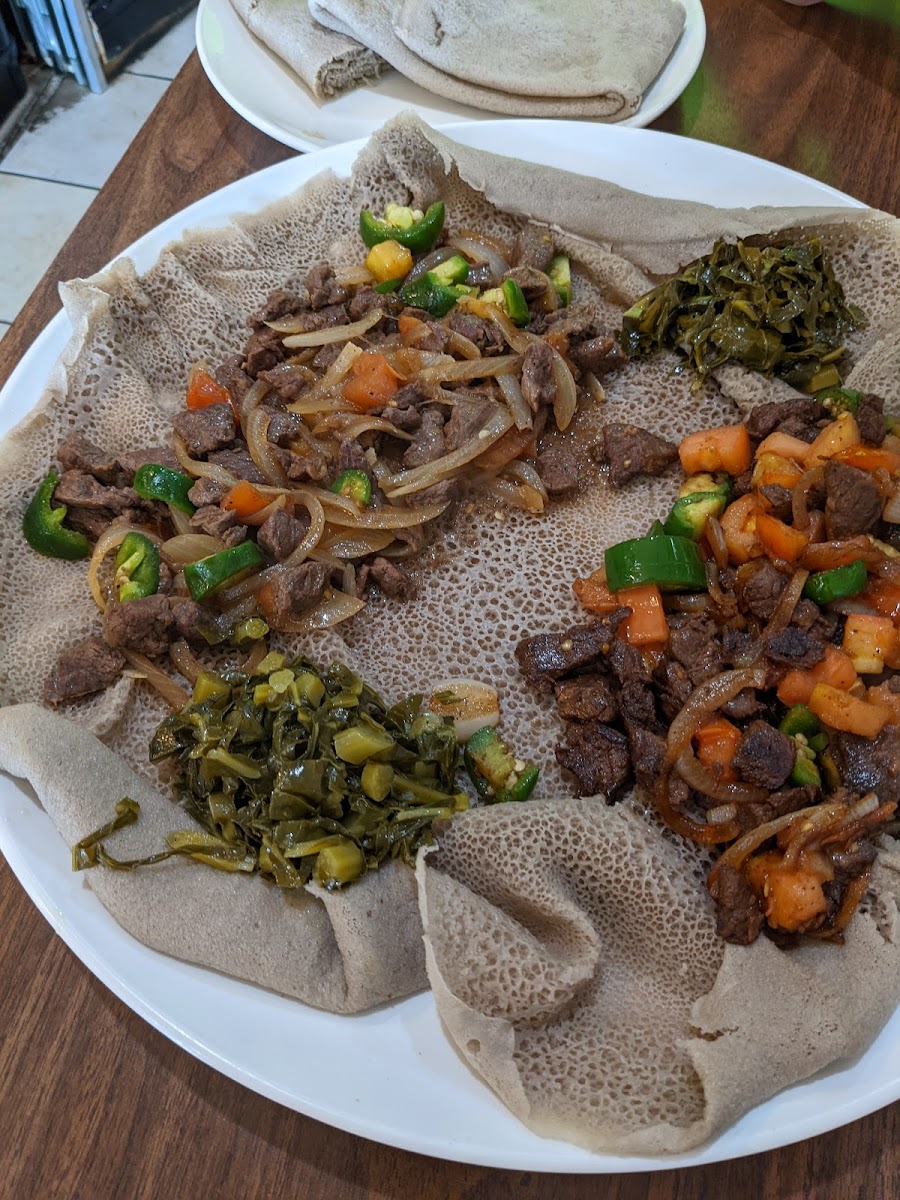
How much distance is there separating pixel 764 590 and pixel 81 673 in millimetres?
1739

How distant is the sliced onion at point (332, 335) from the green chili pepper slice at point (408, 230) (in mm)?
335

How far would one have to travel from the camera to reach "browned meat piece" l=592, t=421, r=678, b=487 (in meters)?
2.69

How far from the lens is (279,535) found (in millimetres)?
2471

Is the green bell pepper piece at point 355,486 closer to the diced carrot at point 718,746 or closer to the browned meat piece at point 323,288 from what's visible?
the browned meat piece at point 323,288

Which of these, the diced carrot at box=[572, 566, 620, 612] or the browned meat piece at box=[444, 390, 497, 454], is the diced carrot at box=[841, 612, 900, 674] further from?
the browned meat piece at box=[444, 390, 497, 454]

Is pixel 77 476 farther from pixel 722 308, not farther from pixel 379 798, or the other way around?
pixel 722 308

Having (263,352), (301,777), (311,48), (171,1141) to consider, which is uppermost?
(311,48)

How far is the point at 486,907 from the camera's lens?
78.2 inches

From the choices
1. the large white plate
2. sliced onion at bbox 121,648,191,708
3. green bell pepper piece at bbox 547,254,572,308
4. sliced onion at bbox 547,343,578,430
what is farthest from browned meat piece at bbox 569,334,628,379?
the large white plate

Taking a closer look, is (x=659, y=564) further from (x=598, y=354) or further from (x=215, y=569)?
(x=215, y=569)

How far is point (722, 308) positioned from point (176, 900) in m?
2.27

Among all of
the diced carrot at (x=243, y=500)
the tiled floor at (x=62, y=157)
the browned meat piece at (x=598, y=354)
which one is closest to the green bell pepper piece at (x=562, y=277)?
the browned meat piece at (x=598, y=354)

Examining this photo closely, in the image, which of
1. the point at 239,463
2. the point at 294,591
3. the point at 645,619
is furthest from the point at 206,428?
the point at 645,619

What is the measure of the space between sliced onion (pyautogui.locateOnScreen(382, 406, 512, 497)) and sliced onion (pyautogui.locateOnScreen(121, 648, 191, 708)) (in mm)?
795
